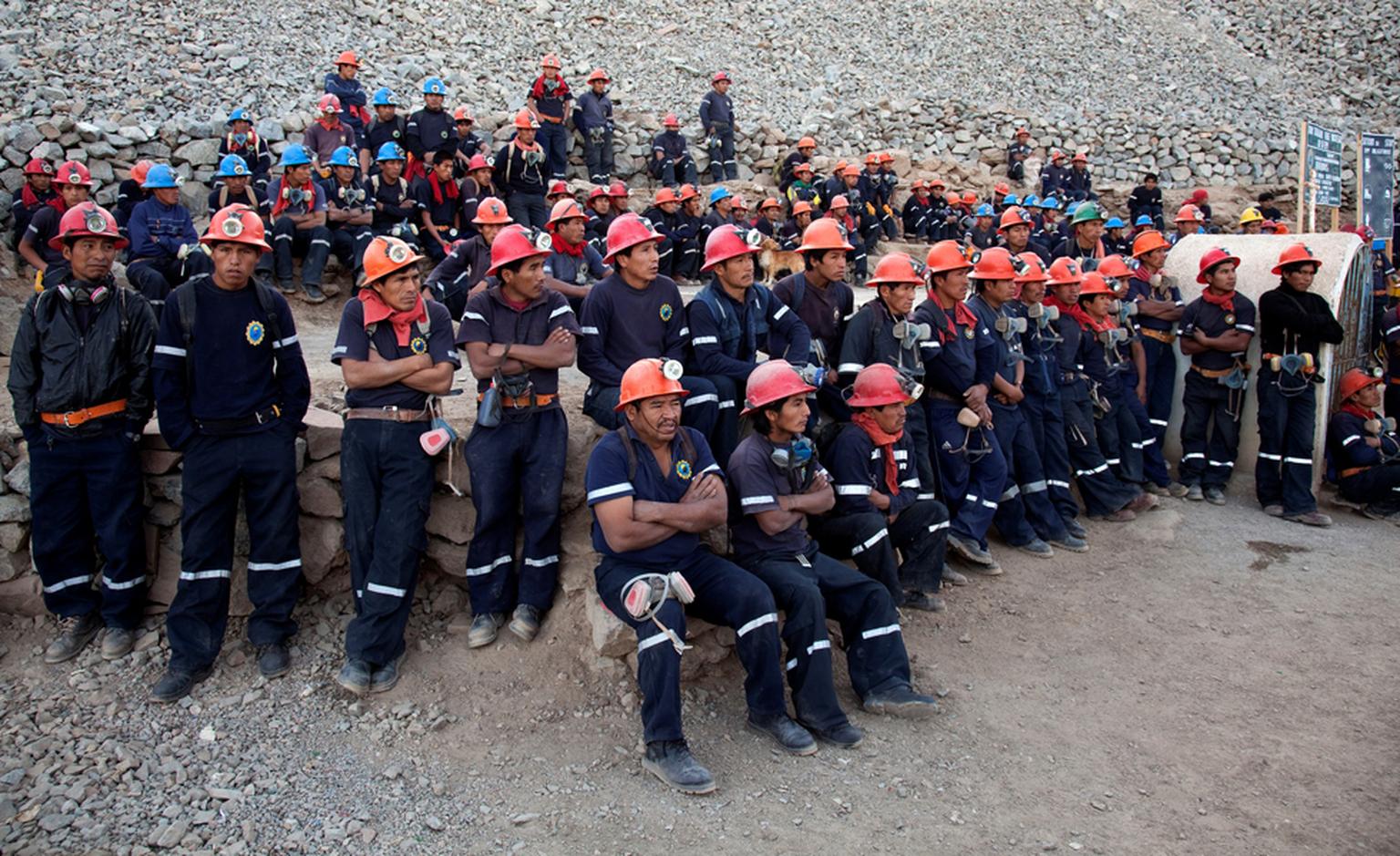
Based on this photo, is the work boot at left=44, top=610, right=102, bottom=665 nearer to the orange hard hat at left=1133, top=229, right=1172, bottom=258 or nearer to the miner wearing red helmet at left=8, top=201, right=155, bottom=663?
the miner wearing red helmet at left=8, top=201, right=155, bottom=663

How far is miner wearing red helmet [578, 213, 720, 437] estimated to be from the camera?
5801 mm

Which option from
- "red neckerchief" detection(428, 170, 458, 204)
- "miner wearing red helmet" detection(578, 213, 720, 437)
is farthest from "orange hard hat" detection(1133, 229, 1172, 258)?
"red neckerchief" detection(428, 170, 458, 204)

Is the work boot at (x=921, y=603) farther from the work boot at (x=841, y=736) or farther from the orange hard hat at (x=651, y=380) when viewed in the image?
the orange hard hat at (x=651, y=380)

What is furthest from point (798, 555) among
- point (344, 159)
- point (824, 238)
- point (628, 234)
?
point (344, 159)

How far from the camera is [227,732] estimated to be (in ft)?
15.8

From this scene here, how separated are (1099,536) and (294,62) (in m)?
16.1

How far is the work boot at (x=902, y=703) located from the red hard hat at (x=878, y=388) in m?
1.72

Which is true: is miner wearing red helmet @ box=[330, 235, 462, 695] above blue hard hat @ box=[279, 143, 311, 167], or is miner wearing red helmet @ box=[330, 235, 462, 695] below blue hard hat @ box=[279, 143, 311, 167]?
below

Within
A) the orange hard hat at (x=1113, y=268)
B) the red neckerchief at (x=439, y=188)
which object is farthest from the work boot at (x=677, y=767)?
the red neckerchief at (x=439, y=188)

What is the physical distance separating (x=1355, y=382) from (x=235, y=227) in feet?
30.6

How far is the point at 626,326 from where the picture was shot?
584 centimetres

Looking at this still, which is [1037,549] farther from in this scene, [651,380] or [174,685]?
[174,685]

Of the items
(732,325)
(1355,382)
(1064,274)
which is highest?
(1064,274)

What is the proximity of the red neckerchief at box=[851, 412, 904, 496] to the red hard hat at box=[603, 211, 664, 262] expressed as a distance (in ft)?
5.65
